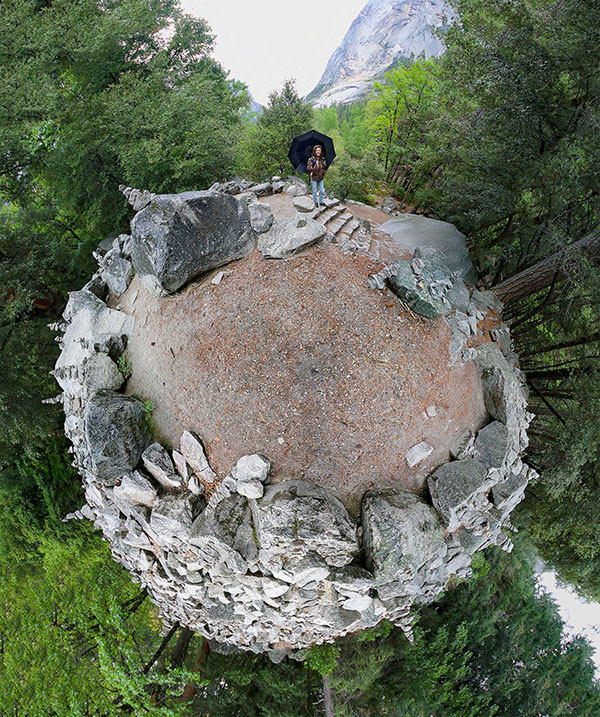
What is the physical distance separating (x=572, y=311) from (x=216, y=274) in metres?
5.91

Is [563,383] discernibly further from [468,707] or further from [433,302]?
[468,707]

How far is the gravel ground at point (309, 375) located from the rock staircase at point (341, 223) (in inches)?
31.5

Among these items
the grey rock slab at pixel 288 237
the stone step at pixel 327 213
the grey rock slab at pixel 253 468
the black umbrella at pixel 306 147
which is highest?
the black umbrella at pixel 306 147

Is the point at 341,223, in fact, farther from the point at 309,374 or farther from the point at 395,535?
the point at 395,535

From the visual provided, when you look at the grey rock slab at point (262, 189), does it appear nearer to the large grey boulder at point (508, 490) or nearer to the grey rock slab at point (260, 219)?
the grey rock slab at point (260, 219)

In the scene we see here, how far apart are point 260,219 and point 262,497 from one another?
3.52 m

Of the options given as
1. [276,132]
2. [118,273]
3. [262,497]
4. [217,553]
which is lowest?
[217,553]

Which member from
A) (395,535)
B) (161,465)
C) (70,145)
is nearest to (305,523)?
(395,535)

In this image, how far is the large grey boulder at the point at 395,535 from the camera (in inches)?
184

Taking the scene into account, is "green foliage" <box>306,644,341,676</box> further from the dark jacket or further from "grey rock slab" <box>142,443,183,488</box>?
the dark jacket

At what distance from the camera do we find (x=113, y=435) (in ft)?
16.9

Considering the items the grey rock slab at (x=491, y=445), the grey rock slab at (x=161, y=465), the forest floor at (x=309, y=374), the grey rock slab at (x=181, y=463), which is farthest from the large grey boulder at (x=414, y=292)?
the grey rock slab at (x=161, y=465)

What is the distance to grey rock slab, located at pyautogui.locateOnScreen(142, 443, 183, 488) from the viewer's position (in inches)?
204

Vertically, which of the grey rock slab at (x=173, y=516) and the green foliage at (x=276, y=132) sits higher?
the green foliage at (x=276, y=132)
